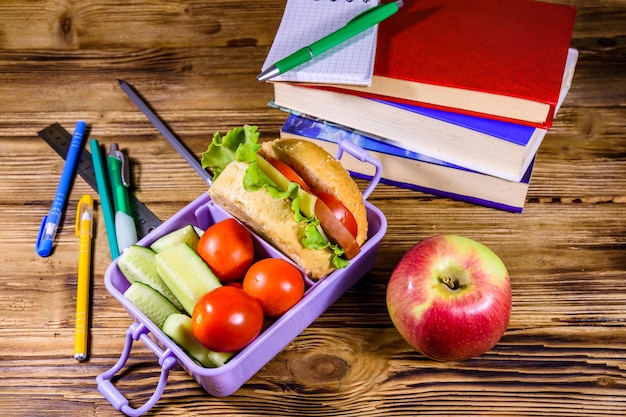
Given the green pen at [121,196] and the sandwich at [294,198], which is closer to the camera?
the sandwich at [294,198]

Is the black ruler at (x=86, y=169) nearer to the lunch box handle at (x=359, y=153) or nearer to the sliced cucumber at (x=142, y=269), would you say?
the sliced cucumber at (x=142, y=269)

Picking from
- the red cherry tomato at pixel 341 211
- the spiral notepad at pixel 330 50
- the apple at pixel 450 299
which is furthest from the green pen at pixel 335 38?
the apple at pixel 450 299

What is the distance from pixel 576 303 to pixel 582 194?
0.23m

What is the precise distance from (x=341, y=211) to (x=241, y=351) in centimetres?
23

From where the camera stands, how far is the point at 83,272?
1131 mm

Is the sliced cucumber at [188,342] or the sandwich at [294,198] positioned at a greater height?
the sandwich at [294,198]

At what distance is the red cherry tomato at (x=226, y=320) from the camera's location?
0.89 meters

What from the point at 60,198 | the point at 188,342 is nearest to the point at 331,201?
the point at 188,342

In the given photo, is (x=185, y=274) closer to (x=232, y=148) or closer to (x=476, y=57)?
(x=232, y=148)

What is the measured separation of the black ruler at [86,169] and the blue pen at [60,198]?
0.6 inches

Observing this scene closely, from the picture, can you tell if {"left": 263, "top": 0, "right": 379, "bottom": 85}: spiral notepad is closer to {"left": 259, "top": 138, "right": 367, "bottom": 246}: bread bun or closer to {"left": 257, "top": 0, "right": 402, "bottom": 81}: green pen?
{"left": 257, "top": 0, "right": 402, "bottom": 81}: green pen

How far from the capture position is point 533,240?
1.18 meters

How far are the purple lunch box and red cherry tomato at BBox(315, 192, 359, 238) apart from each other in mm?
52

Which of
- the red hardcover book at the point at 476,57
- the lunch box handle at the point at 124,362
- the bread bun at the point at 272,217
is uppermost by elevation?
the red hardcover book at the point at 476,57
